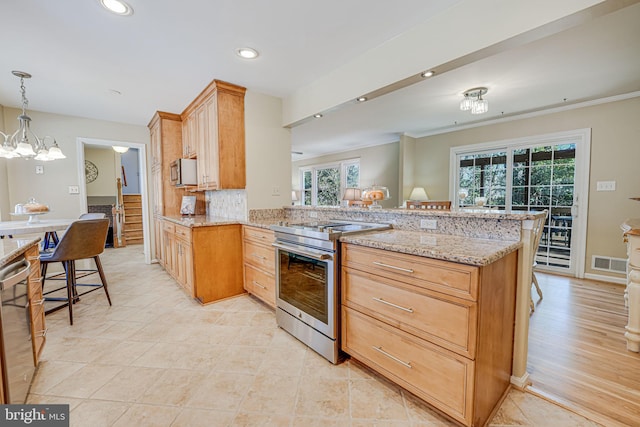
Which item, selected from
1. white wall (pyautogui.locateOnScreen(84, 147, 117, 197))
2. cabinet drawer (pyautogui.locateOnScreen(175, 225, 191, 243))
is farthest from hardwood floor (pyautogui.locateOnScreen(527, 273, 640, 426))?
white wall (pyautogui.locateOnScreen(84, 147, 117, 197))

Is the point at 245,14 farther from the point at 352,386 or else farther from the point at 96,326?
the point at 96,326

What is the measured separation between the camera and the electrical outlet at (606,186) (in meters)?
3.44

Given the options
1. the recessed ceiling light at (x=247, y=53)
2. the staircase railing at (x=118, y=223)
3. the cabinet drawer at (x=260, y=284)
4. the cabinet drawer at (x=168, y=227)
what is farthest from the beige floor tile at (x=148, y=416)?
the staircase railing at (x=118, y=223)

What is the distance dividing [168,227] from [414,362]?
331 centimetres

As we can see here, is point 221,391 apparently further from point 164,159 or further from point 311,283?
point 164,159

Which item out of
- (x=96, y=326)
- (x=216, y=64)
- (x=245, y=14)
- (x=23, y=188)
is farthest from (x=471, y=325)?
(x=23, y=188)

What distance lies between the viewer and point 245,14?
5.83 feet

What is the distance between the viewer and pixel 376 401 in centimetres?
152

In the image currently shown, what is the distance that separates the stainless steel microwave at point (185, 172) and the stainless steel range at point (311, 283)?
1864 millimetres

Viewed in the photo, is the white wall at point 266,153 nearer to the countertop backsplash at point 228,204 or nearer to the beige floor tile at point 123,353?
the countertop backsplash at point 228,204

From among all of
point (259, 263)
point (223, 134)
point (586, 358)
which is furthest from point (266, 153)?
point (586, 358)

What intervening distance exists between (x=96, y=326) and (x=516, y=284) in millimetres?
3302

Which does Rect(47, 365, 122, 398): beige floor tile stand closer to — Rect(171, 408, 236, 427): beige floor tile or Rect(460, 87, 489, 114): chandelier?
Rect(171, 408, 236, 427): beige floor tile

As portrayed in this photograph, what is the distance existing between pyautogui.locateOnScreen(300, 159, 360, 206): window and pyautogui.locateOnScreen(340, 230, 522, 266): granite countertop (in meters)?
5.20
